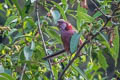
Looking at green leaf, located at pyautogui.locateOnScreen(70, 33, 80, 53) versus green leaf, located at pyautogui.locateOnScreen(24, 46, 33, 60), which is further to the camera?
green leaf, located at pyautogui.locateOnScreen(24, 46, 33, 60)

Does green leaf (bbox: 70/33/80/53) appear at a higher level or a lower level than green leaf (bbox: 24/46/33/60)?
higher

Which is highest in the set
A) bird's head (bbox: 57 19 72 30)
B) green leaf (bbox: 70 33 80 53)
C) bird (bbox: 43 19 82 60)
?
green leaf (bbox: 70 33 80 53)

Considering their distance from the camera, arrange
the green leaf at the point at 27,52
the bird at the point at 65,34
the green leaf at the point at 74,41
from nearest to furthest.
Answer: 1. the green leaf at the point at 74,41
2. the green leaf at the point at 27,52
3. the bird at the point at 65,34

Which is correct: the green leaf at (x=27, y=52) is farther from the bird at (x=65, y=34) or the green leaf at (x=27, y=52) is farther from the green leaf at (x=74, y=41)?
the green leaf at (x=74, y=41)

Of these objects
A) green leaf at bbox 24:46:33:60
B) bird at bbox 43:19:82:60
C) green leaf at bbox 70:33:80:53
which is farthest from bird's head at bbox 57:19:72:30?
green leaf at bbox 70:33:80:53

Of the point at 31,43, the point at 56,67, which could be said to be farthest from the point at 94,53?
the point at 31,43

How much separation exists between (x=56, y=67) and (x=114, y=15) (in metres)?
0.64

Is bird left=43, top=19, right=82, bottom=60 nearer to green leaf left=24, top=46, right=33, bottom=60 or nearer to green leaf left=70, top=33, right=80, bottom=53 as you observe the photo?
green leaf left=24, top=46, right=33, bottom=60

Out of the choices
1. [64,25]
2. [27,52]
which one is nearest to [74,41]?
[27,52]

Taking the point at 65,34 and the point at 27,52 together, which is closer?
the point at 27,52

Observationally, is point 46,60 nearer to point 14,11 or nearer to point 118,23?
point 118,23

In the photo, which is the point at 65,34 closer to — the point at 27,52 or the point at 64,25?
the point at 64,25

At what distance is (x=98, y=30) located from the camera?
1.40 metres

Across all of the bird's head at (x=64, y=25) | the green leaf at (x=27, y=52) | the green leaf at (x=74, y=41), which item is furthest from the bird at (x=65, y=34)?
the green leaf at (x=74, y=41)
